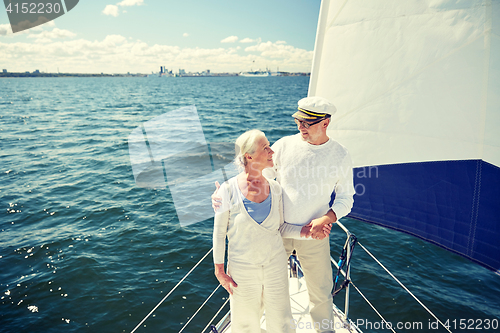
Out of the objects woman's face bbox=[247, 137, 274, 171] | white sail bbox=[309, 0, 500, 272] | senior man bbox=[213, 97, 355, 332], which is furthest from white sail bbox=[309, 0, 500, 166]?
woman's face bbox=[247, 137, 274, 171]

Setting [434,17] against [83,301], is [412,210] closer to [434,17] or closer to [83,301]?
[434,17]

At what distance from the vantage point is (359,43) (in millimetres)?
3229

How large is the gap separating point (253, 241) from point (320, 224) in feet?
1.85

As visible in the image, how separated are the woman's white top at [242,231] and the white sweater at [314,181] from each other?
0.83ft

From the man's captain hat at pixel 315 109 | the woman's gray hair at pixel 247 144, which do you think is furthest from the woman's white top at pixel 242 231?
the man's captain hat at pixel 315 109

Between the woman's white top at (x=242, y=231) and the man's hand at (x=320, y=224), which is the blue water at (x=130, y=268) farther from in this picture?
the man's hand at (x=320, y=224)

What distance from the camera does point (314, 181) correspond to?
2.45 metres

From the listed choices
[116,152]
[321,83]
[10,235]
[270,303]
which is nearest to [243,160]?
[270,303]

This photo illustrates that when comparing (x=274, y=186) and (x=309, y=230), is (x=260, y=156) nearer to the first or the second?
(x=274, y=186)

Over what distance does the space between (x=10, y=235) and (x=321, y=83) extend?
29.9 ft

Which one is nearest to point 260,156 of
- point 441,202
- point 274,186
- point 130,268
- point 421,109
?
point 274,186

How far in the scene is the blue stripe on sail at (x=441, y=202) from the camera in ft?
8.71

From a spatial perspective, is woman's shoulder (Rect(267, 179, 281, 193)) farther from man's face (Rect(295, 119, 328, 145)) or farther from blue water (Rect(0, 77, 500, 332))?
blue water (Rect(0, 77, 500, 332))

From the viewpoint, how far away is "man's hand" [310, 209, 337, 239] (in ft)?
7.65
